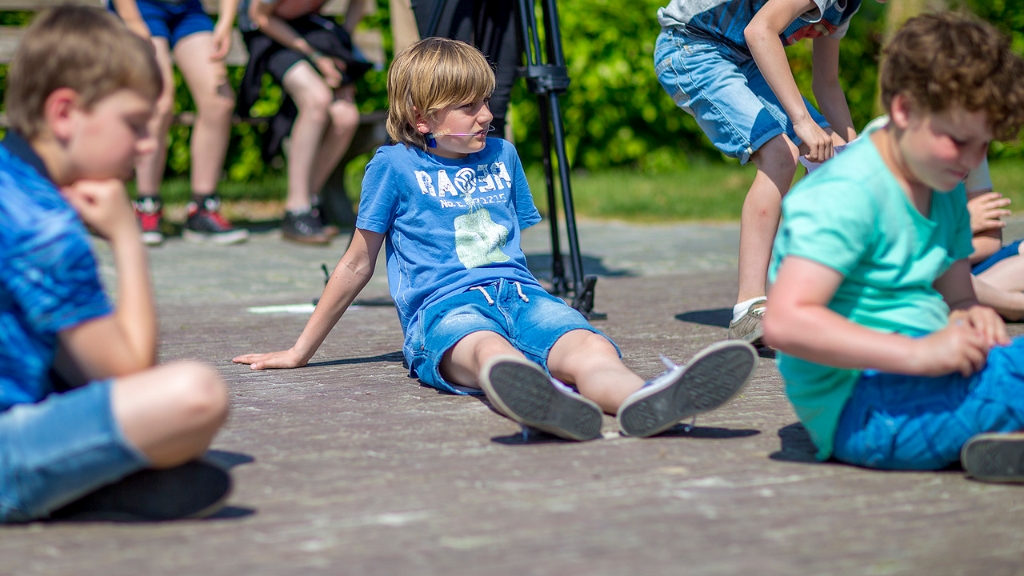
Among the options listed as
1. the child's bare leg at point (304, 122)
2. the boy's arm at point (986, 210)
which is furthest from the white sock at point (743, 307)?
the child's bare leg at point (304, 122)

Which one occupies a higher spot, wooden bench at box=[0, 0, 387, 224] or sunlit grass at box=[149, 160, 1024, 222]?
wooden bench at box=[0, 0, 387, 224]

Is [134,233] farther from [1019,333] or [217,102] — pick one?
[217,102]

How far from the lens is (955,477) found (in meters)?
2.27

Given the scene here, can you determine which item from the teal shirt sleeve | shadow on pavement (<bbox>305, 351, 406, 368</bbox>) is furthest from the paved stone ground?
the teal shirt sleeve

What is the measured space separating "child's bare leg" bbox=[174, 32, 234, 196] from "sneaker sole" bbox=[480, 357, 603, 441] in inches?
181

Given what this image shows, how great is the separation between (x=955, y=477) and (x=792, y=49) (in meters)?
9.10

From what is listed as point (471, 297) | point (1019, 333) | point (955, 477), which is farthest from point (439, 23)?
point (955, 477)

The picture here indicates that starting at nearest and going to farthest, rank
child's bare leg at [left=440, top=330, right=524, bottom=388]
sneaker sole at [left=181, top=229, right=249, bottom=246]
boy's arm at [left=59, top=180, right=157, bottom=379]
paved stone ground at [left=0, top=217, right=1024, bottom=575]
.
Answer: paved stone ground at [left=0, top=217, right=1024, bottom=575]
boy's arm at [left=59, top=180, right=157, bottom=379]
child's bare leg at [left=440, top=330, right=524, bottom=388]
sneaker sole at [left=181, top=229, right=249, bottom=246]

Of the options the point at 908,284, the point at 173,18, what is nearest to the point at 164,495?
the point at 908,284

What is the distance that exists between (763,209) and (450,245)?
3.87 ft

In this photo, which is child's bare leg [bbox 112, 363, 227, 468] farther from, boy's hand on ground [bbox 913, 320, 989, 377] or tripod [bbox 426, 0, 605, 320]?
tripod [bbox 426, 0, 605, 320]

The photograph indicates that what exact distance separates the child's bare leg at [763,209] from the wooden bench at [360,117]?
3.85m

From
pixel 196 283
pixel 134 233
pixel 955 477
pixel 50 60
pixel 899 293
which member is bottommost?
pixel 196 283

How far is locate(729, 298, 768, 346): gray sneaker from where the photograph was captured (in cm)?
359
